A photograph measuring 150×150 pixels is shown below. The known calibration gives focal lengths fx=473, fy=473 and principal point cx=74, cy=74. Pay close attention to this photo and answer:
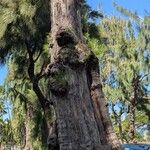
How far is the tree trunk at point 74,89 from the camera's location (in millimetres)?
6723

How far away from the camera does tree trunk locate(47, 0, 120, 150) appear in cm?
672

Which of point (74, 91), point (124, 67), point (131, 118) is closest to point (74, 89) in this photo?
point (74, 91)

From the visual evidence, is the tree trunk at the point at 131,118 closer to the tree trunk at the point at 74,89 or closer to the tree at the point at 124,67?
the tree at the point at 124,67

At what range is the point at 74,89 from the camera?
23.0ft

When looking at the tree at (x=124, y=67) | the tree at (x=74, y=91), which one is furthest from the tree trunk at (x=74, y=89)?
the tree at (x=124, y=67)

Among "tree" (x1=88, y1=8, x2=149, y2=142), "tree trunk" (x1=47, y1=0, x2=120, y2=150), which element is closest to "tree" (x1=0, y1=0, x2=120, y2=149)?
"tree trunk" (x1=47, y1=0, x2=120, y2=150)

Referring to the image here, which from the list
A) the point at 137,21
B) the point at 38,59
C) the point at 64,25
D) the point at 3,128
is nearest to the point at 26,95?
the point at 38,59

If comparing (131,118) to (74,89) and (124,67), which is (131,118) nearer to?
(124,67)

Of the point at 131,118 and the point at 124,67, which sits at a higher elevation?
the point at 124,67

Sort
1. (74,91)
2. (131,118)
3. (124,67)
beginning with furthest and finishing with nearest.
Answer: (131,118) < (124,67) < (74,91)

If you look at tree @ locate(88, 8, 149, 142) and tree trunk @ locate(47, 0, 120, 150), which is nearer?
tree trunk @ locate(47, 0, 120, 150)

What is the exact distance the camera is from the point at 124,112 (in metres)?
31.5

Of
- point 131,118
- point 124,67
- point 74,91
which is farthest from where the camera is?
point 131,118

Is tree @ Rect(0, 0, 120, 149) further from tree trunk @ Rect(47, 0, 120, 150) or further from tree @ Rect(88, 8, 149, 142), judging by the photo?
tree @ Rect(88, 8, 149, 142)
